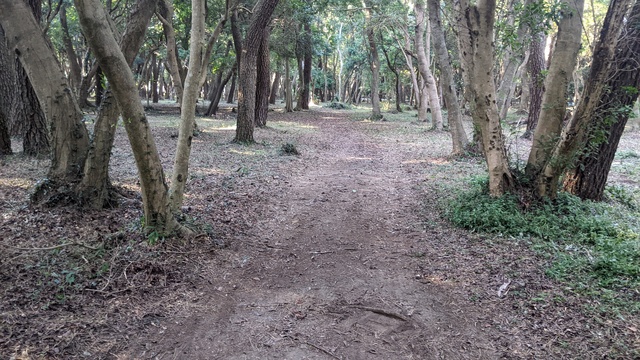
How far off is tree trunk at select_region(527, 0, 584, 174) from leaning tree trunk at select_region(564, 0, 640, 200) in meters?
0.47

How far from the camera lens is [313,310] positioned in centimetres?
402

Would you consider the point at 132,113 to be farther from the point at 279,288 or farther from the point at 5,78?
the point at 5,78

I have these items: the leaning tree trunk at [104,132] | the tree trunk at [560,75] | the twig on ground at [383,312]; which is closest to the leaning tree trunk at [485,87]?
the tree trunk at [560,75]

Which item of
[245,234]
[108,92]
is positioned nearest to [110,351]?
[245,234]

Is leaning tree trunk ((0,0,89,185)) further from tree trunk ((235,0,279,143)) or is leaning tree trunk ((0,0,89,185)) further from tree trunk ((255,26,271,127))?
tree trunk ((255,26,271,127))

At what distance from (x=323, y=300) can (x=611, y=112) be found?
465cm

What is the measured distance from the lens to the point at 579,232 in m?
5.37

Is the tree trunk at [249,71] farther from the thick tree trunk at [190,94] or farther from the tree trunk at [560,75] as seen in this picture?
the tree trunk at [560,75]

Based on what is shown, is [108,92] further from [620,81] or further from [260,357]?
[620,81]

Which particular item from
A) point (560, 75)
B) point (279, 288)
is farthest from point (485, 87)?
point (279, 288)

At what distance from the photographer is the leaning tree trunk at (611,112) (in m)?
5.80

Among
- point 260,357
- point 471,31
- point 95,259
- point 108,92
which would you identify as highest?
point 471,31

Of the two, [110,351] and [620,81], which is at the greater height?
[620,81]

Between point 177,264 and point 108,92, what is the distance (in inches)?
95.9
